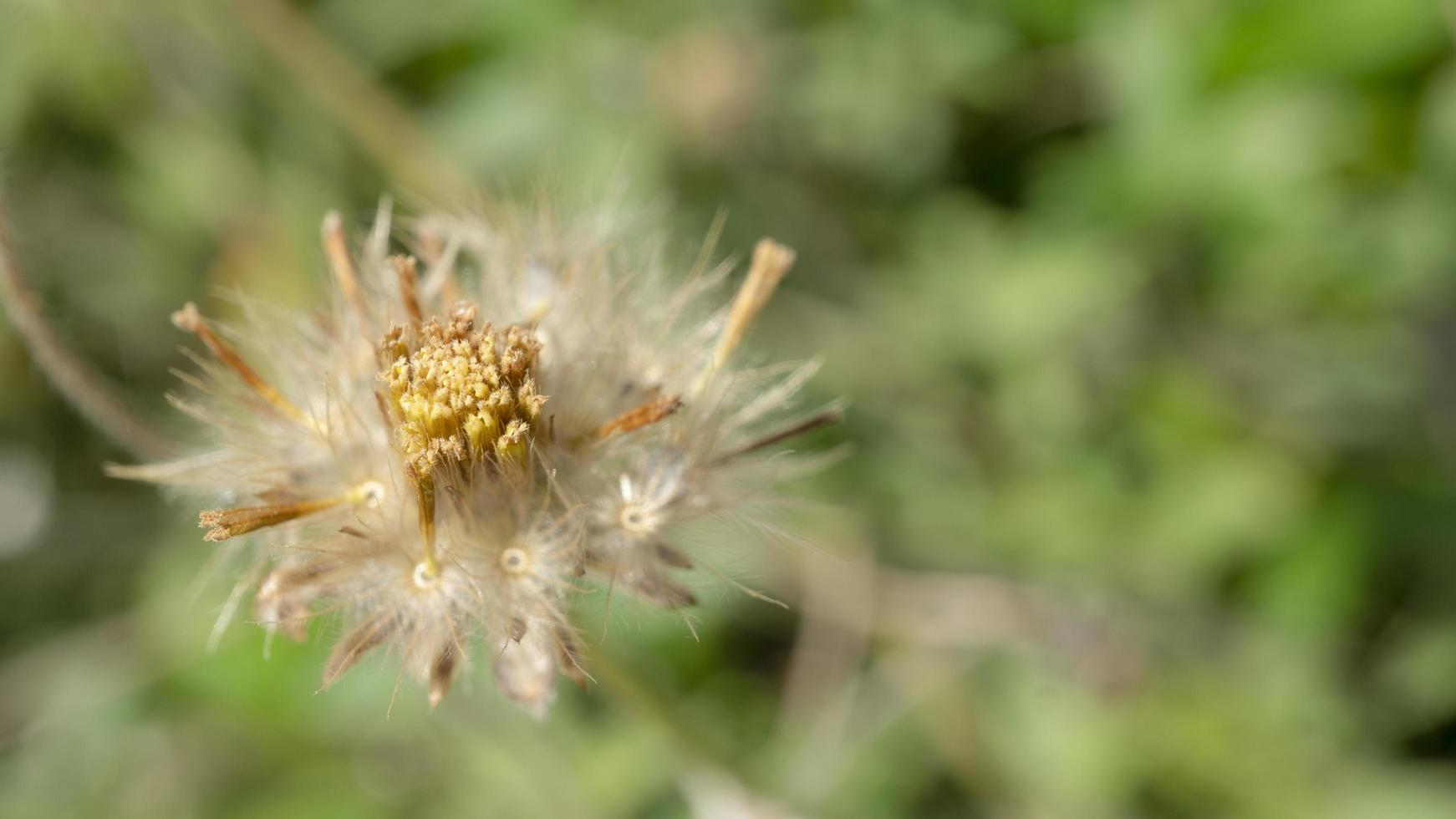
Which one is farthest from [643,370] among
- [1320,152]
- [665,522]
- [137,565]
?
[137,565]

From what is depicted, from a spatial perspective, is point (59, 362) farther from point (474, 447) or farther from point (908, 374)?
point (908, 374)

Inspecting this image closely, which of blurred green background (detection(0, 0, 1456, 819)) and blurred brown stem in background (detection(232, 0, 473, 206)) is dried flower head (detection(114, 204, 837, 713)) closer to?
blurred green background (detection(0, 0, 1456, 819))

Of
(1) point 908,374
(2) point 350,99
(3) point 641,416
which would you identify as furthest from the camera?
(1) point 908,374

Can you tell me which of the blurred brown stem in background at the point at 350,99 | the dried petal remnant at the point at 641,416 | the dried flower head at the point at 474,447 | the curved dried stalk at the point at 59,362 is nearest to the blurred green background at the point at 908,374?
the blurred brown stem in background at the point at 350,99

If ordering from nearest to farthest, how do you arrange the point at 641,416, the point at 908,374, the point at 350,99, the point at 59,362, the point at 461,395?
the point at 461,395
the point at 641,416
the point at 59,362
the point at 350,99
the point at 908,374

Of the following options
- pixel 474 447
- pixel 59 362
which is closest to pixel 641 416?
pixel 474 447

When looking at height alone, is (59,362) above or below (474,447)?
below

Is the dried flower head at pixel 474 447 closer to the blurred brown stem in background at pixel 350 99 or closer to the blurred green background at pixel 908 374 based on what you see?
the blurred green background at pixel 908 374
